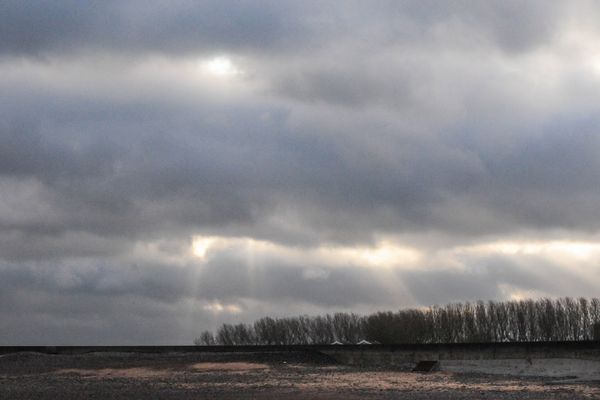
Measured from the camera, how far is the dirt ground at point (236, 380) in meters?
31.8

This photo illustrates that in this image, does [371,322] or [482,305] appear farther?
[371,322]

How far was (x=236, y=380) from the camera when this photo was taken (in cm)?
4091

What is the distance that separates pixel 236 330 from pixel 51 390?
80.1 meters

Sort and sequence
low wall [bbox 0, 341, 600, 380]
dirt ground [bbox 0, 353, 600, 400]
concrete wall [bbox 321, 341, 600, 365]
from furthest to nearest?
concrete wall [bbox 321, 341, 600, 365] < low wall [bbox 0, 341, 600, 380] < dirt ground [bbox 0, 353, 600, 400]

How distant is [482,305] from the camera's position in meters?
93.3

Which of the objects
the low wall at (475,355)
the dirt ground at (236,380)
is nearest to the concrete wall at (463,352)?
the low wall at (475,355)

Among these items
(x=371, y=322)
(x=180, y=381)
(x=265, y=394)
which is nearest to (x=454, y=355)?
(x=180, y=381)

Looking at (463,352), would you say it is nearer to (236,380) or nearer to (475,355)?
(475,355)

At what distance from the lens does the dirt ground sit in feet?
104

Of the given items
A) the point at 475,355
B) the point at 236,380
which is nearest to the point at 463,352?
the point at 475,355

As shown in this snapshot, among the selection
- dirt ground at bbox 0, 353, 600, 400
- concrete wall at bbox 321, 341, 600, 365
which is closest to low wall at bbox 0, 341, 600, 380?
concrete wall at bbox 321, 341, 600, 365

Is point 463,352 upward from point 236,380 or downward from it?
upward

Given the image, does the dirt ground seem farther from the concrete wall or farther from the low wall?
the low wall

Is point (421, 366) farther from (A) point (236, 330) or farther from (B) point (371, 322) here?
(A) point (236, 330)
